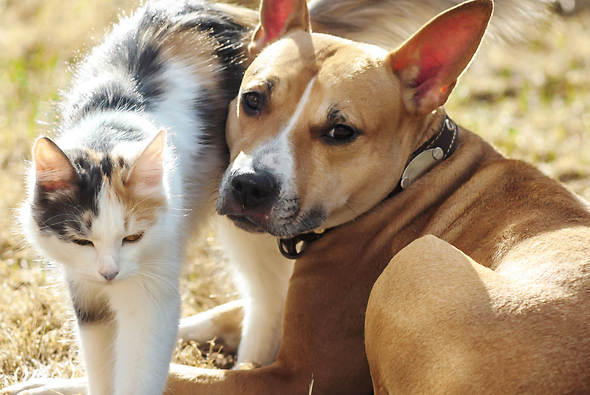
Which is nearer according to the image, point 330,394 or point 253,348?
point 330,394

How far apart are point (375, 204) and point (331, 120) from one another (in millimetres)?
527

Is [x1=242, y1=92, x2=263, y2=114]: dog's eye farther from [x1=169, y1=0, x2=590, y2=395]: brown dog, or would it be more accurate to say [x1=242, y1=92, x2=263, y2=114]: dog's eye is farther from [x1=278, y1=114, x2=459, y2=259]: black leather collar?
[x1=278, y1=114, x2=459, y2=259]: black leather collar

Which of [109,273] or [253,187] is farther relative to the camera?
[253,187]

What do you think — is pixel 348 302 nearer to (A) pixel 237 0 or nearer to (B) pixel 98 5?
(A) pixel 237 0

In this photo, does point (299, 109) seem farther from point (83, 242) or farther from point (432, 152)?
point (83, 242)

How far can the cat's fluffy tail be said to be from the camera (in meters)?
3.54

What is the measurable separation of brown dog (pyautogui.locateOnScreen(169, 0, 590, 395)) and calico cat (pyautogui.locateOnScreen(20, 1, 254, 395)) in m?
0.22

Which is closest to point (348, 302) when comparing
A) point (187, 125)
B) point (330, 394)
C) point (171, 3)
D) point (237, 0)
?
point (330, 394)

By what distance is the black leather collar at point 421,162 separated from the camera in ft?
10.2

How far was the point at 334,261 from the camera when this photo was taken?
3021mm

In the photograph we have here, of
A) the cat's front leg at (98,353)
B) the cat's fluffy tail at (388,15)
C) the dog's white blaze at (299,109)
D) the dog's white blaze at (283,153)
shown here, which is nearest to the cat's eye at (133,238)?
the cat's front leg at (98,353)

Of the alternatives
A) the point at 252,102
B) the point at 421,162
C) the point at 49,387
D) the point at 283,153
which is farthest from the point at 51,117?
the point at 421,162

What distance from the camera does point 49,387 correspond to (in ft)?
9.80

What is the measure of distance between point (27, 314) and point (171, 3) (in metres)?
1.93
